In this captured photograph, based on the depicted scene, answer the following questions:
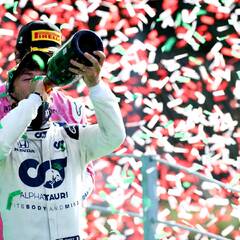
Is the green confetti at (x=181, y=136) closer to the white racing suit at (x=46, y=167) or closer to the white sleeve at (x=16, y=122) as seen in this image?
the white racing suit at (x=46, y=167)

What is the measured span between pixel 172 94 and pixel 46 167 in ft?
18.3

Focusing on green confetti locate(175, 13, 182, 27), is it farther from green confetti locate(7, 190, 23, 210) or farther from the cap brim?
green confetti locate(7, 190, 23, 210)

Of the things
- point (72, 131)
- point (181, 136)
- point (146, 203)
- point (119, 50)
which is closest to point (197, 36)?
point (181, 136)

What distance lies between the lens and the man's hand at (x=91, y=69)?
3010 mm

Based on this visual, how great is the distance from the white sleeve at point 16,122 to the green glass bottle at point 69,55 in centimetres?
11

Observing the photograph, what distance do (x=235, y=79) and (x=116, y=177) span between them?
1556 millimetres

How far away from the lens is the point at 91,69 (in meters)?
3.07

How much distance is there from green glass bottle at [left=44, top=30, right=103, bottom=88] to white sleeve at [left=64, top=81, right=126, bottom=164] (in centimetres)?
14

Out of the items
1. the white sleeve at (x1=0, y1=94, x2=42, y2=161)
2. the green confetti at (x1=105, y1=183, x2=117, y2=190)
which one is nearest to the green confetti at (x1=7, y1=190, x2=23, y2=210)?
the white sleeve at (x1=0, y1=94, x2=42, y2=161)

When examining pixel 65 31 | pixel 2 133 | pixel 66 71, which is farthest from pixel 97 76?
pixel 65 31

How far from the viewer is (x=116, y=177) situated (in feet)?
26.3

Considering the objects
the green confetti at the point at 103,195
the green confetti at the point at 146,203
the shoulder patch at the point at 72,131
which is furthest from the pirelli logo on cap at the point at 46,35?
the green confetti at the point at 103,195

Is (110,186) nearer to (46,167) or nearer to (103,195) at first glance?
(103,195)

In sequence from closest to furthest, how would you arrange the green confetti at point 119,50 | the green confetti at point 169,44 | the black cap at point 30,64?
the black cap at point 30,64
the green confetti at point 119,50
the green confetti at point 169,44
